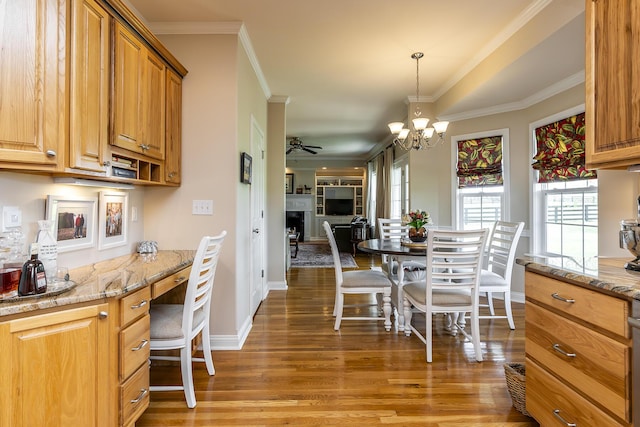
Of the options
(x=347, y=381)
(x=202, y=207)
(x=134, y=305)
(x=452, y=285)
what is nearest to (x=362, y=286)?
(x=452, y=285)

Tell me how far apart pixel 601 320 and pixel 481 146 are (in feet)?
11.8

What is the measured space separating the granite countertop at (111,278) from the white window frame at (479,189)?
11.6 ft

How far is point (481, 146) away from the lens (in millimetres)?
4504

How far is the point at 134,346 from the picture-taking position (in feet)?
5.40

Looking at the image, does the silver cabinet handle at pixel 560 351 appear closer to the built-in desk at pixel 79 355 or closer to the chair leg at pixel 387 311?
the chair leg at pixel 387 311

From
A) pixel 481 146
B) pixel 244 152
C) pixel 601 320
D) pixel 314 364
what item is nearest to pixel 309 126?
pixel 481 146

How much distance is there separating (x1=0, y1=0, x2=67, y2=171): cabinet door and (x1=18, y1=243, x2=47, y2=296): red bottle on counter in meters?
0.43

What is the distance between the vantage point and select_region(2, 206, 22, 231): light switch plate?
1580mm

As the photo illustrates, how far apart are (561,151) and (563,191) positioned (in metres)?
0.44

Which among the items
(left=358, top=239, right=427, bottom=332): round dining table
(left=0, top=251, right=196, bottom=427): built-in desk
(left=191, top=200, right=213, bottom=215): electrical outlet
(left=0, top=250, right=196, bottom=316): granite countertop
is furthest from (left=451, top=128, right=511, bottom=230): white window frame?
(left=0, top=251, right=196, bottom=427): built-in desk

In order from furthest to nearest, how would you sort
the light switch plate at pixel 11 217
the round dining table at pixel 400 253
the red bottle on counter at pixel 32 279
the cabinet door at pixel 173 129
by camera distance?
1. the round dining table at pixel 400 253
2. the cabinet door at pixel 173 129
3. the light switch plate at pixel 11 217
4. the red bottle on counter at pixel 32 279

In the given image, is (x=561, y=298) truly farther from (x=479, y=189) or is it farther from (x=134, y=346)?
(x=479, y=189)

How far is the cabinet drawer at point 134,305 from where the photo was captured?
1.55 meters

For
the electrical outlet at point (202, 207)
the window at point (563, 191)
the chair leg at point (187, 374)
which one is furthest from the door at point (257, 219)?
the window at point (563, 191)
